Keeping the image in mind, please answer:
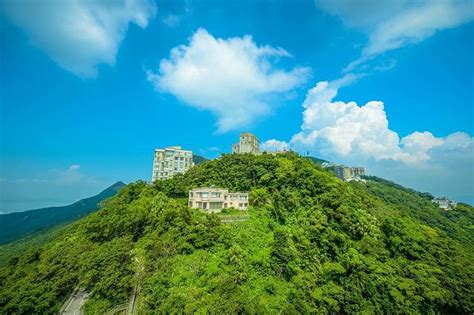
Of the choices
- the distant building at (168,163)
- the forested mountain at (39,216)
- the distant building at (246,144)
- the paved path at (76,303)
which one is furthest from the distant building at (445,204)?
the forested mountain at (39,216)

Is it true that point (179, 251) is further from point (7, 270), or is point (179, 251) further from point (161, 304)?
point (7, 270)

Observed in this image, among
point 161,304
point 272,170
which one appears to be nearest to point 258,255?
point 161,304

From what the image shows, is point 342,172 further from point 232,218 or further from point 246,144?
point 232,218

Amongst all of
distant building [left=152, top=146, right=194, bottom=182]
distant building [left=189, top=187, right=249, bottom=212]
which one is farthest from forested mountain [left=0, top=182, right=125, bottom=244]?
distant building [left=189, top=187, right=249, bottom=212]

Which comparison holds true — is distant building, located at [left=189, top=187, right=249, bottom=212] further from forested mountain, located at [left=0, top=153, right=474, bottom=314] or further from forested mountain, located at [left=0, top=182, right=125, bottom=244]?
forested mountain, located at [left=0, top=182, right=125, bottom=244]

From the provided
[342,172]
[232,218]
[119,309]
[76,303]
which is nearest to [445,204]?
[342,172]

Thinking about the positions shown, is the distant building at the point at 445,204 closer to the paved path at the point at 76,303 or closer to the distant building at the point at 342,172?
the distant building at the point at 342,172
